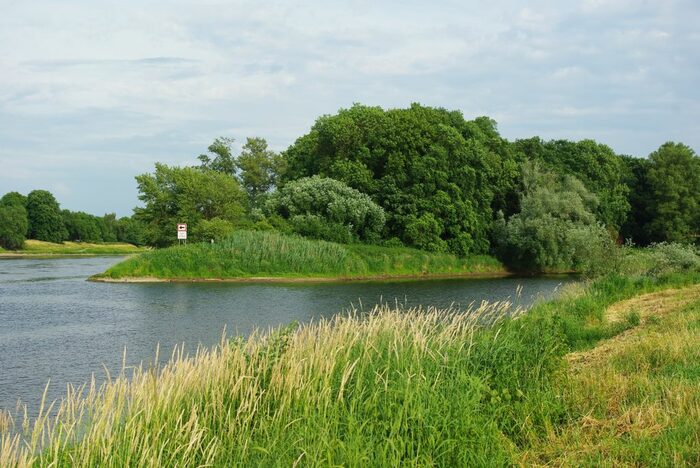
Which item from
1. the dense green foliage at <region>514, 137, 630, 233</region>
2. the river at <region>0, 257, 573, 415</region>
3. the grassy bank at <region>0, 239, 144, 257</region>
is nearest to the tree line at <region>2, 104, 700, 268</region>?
the dense green foliage at <region>514, 137, 630, 233</region>

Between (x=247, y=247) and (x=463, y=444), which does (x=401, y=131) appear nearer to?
(x=247, y=247)

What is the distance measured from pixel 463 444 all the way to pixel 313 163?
57.3m

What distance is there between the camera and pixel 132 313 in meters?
28.7

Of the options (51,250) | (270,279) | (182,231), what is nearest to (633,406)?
(270,279)

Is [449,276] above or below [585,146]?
below

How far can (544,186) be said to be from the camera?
63562 millimetres

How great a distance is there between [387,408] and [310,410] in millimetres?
1007

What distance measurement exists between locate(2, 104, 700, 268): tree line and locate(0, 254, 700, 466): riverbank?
40.7m

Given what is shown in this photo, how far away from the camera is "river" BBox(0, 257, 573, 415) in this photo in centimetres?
1773

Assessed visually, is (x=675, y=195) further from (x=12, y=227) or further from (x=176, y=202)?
(x=12, y=227)

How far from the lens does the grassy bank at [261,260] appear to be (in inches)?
1805

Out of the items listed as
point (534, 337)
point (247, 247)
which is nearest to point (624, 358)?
point (534, 337)

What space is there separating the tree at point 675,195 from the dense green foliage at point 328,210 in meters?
35.6

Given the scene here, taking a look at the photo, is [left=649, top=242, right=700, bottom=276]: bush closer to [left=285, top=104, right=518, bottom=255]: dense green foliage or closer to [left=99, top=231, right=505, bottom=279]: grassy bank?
[left=99, top=231, right=505, bottom=279]: grassy bank
